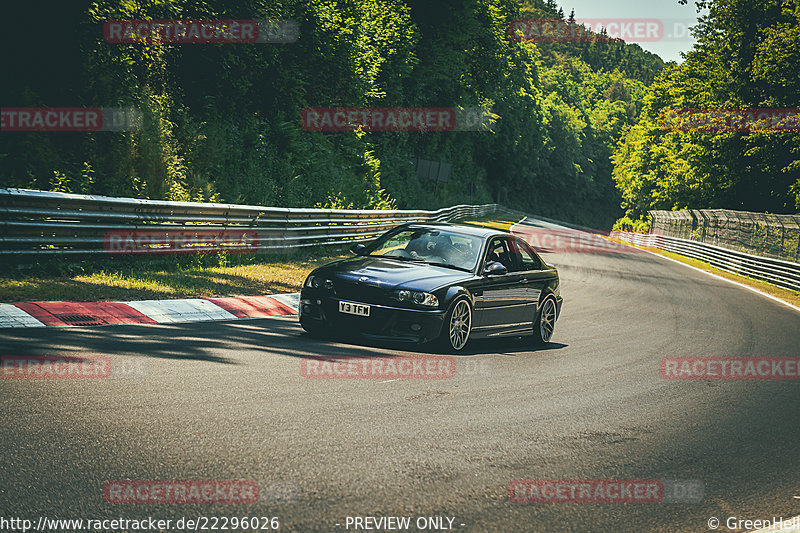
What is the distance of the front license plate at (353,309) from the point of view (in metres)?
9.23

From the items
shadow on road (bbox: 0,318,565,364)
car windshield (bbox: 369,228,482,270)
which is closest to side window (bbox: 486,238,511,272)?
car windshield (bbox: 369,228,482,270)

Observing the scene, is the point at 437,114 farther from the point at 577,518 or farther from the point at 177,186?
the point at 577,518

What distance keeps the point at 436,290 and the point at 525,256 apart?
2842mm

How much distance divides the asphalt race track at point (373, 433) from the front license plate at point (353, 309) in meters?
0.42

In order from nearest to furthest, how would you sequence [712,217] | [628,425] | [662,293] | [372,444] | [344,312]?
[372,444], [628,425], [344,312], [662,293], [712,217]

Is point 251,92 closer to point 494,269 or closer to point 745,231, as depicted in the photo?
point 494,269

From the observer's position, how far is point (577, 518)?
4.46 meters

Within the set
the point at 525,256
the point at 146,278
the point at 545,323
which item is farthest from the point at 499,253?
the point at 146,278

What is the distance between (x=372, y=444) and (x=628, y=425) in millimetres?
2564

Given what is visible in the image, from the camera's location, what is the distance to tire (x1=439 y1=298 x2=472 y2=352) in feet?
31.1

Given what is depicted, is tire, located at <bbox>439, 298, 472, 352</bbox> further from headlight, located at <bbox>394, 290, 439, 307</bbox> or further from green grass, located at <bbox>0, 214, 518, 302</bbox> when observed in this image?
green grass, located at <bbox>0, 214, 518, 302</bbox>

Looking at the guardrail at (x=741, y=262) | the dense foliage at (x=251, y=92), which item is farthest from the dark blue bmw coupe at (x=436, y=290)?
the guardrail at (x=741, y=262)

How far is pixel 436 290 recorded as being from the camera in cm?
939

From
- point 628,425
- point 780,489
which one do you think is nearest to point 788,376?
point 628,425
